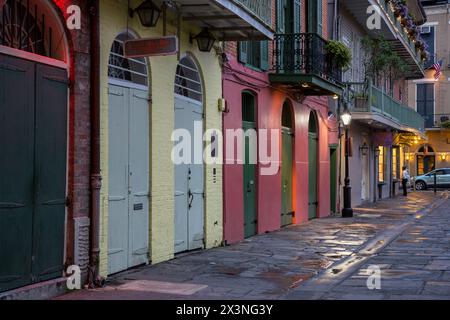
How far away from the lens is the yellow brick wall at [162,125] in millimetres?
9172

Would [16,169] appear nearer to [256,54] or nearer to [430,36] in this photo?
[256,54]

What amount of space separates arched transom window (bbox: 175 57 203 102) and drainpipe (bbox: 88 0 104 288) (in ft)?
9.51

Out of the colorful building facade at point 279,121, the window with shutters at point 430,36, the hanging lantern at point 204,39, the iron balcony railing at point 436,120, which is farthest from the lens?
the window with shutters at point 430,36

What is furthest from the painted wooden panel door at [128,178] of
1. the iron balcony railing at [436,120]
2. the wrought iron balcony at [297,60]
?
the iron balcony railing at [436,120]

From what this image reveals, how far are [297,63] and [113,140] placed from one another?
7.86m

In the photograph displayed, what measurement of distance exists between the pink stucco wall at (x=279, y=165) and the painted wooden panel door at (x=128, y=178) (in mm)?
3331

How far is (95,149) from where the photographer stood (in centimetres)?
877

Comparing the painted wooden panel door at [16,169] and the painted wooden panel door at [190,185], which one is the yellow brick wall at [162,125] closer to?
the painted wooden panel door at [190,185]

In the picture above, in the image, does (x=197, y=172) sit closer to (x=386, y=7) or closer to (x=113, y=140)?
(x=113, y=140)

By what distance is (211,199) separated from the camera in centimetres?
1274
